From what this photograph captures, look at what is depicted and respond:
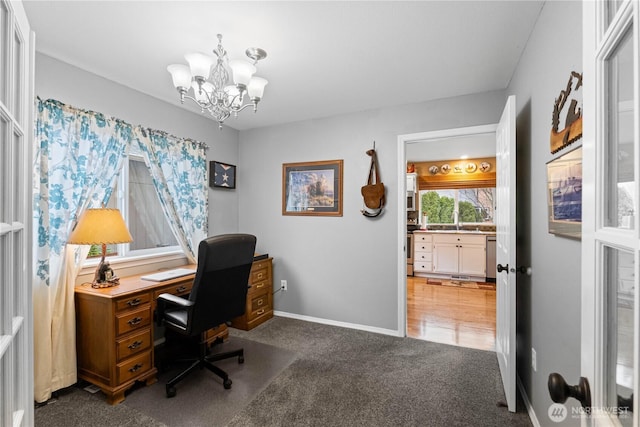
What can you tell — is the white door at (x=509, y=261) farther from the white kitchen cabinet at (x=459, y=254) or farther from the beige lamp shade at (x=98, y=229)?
the white kitchen cabinet at (x=459, y=254)

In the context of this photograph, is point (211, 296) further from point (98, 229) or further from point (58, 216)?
point (58, 216)

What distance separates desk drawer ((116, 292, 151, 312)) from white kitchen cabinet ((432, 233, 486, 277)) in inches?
201

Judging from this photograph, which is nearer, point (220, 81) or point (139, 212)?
point (220, 81)

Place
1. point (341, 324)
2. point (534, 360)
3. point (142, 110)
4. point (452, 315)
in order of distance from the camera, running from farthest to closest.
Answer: point (452, 315)
point (341, 324)
point (142, 110)
point (534, 360)

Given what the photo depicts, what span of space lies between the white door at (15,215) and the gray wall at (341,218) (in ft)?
9.14

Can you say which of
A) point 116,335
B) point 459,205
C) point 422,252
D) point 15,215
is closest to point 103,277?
point 116,335

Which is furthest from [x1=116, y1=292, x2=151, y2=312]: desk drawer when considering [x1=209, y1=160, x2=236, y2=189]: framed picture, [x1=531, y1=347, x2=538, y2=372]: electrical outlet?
[x1=531, y1=347, x2=538, y2=372]: electrical outlet

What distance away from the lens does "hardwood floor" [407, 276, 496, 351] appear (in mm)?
3131

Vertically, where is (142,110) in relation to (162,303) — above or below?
above

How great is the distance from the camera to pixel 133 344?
2.18 meters

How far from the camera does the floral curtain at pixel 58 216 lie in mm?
2023

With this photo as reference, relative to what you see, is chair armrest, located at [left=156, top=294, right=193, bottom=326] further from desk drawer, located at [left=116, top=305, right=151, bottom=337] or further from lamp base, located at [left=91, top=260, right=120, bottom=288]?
lamp base, located at [left=91, top=260, right=120, bottom=288]

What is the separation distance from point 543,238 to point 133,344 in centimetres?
279

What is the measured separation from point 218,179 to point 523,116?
10.1ft
